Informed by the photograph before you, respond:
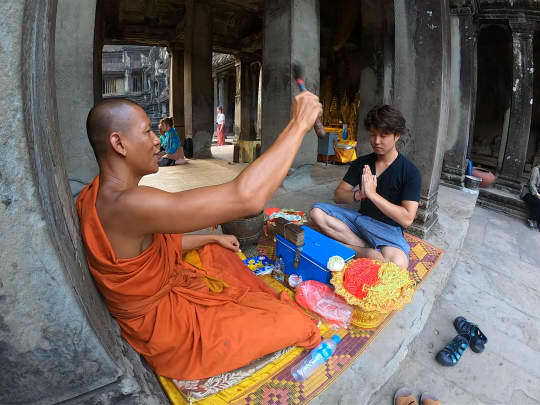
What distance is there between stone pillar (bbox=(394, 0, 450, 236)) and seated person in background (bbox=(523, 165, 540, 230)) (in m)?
4.21

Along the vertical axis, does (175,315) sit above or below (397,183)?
below

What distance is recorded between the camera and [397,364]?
7.41 ft

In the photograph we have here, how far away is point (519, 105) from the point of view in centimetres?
803

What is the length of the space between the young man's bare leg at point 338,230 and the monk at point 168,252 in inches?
56.4

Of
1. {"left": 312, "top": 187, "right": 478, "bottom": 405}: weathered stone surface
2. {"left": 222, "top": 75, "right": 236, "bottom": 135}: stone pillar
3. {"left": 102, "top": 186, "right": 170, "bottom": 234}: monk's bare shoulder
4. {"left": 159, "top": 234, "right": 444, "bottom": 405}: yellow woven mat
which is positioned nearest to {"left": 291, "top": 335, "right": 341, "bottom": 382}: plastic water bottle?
{"left": 159, "top": 234, "right": 444, "bottom": 405}: yellow woven mat

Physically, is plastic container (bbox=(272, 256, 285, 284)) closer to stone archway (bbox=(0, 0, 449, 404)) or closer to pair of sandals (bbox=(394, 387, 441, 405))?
pair of sandals (bbox=(394, 387, 441, 405))

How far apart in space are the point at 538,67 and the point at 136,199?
13550mm

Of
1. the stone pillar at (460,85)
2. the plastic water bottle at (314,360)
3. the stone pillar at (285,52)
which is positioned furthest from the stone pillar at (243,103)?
the plastic water bottle at (314,360)

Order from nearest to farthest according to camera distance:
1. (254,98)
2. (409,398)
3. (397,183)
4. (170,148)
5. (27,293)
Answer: (27,293), (409,398), (397,183), (170,148), (254,98)

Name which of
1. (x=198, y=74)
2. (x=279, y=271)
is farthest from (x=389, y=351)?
(x=198, y=74)

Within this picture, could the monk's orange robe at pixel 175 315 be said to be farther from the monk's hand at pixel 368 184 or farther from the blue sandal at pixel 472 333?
the blue sandal at pixel 472 333

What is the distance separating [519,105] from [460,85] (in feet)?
6.73

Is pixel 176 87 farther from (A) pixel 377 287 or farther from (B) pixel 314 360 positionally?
(B) pixel 314 360

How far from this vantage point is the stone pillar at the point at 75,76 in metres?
2.43
